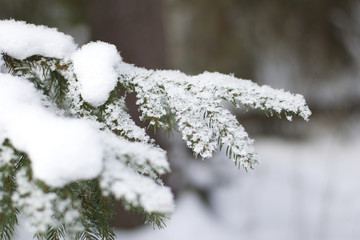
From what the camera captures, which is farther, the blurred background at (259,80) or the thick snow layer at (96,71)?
the blurred background at (259,80)

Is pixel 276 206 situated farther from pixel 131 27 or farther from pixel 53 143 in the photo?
pixel 53 143

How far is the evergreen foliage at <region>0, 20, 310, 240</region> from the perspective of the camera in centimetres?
54

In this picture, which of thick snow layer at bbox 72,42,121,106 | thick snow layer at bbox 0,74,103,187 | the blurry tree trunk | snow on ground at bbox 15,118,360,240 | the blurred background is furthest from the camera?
snow on ground at bbox 15,118,360,240

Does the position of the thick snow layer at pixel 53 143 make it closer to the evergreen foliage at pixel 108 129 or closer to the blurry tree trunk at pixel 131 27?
the evergreen foliage at pixel 108 129

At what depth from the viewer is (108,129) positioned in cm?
72

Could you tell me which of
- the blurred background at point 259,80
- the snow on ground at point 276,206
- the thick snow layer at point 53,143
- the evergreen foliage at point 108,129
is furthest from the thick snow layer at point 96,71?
the snow on ground at point 276,206

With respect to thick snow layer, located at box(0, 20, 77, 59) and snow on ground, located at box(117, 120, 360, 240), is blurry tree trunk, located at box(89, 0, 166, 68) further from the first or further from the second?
thick snow layer, located at box(0, 20, 77, 59)

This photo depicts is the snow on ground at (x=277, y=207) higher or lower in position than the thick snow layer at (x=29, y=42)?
higher

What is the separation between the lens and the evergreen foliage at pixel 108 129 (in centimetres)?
54

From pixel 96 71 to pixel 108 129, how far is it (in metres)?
0.14

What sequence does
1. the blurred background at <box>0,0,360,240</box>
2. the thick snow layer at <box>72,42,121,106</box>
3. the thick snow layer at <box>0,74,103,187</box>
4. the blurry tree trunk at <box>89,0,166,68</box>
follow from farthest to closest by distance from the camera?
the blurred background at <box>0,0,360,240</box> < the blurry tree trunk at <box>89,0,166,68</box> < the thick snow layer at <box>72,42,121,106</box> < the thick snow layer at <box>0,74,103,187</box>

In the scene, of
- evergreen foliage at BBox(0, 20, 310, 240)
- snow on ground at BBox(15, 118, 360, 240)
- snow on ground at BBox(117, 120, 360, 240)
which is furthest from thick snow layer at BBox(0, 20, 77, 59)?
snow on ground at BBox(117, 120, 360, 240)

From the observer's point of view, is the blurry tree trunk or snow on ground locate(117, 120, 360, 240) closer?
the blurry tree trunk

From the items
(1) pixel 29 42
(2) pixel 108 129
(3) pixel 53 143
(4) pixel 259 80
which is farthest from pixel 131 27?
(4) pixel 259 80
